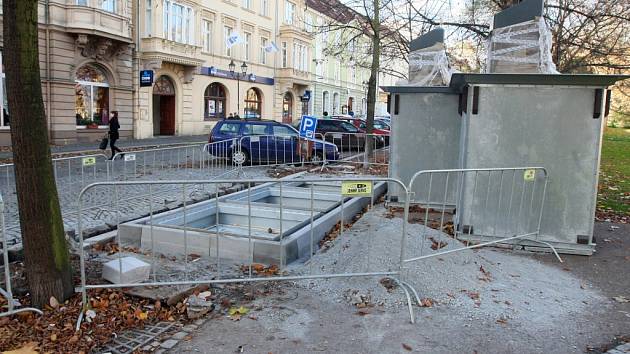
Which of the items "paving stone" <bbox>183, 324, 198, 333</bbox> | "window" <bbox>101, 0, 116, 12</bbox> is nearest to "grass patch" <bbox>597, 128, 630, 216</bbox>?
"paving stone" <bbox>183, 324, 198, 333</bbox>

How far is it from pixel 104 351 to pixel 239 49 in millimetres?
36296

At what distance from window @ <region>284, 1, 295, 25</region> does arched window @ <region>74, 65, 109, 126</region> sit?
Result: 66.9ft

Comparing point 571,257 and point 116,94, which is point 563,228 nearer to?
point 571,257

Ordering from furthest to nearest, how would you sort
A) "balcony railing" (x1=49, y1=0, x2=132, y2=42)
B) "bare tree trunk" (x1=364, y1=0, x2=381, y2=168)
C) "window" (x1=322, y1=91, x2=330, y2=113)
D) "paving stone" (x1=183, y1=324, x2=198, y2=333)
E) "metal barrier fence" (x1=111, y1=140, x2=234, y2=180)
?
"window" (x1=322, y1=91, x2=330, y2=113)
"balcony railing" (x1=49, y1=0, x2=132, y2=42)
"bare tree trunk" (x1=364, y1=0, x2=381, y2=168)
"metal barrier fence" (x1=111, y1=140, x2=234, y2=180)
"paving stone" (x1=183, y1=324, x2=198, y2=333)

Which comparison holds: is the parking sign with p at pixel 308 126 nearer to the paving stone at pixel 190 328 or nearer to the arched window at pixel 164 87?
the paving stone at pixel 190 328

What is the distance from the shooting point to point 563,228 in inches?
263

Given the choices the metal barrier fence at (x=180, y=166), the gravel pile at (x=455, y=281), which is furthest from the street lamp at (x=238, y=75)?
the gravel pile at (x=455, y=281)

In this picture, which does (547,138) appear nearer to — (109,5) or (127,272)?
(127,272)

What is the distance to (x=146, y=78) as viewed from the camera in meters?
28.4

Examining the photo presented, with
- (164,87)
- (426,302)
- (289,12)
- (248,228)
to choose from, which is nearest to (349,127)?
(164,87)

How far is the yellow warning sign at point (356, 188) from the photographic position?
193 inches

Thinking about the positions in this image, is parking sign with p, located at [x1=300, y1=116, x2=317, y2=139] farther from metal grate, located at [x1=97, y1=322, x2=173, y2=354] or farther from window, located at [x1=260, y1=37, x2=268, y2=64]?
window, located at [x1=260, y1=37, x2=268, y2=64]

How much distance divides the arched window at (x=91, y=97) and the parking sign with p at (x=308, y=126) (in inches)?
547

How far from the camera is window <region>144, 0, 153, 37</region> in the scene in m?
29.0
